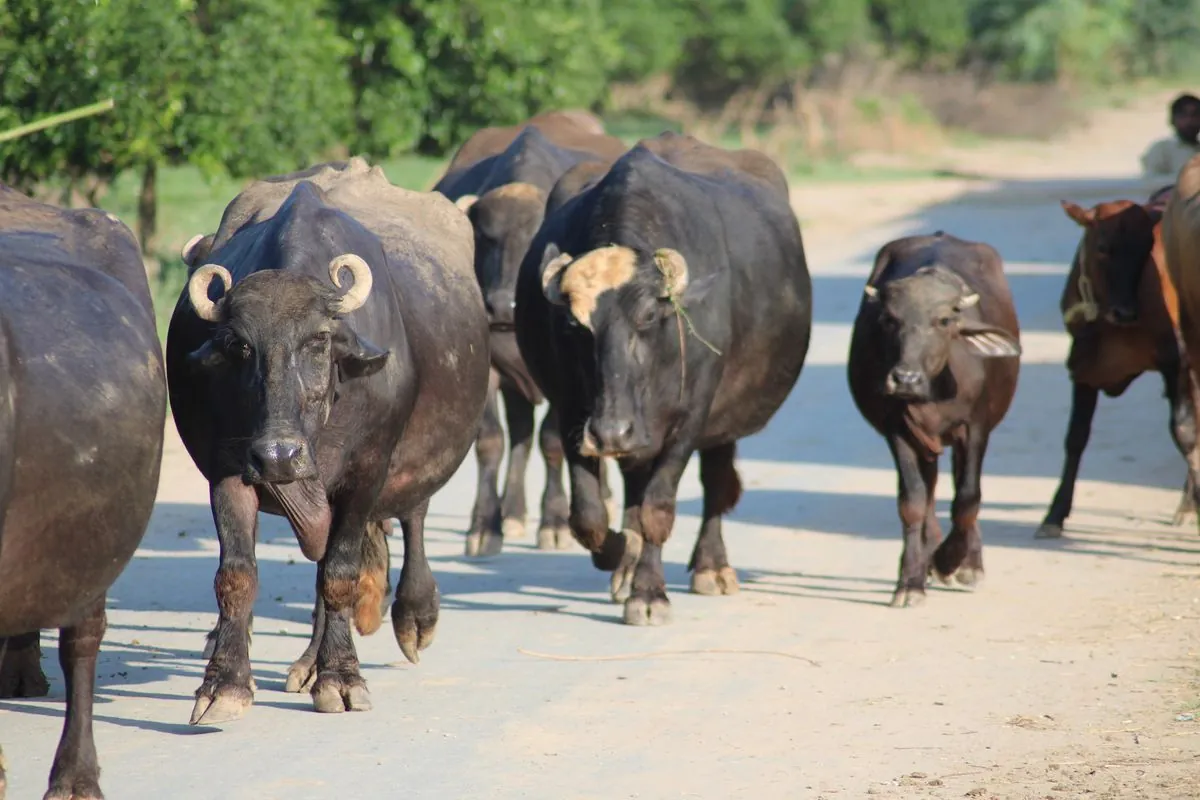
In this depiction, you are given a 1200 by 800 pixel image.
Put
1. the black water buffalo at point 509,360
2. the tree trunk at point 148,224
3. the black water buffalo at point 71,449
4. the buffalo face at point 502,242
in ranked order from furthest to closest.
→ the tree trunk at point 148,224 → the buffalo face at point 502,242 → the black water buffalo at point 509,360 → the black water buffalo at point 71,449

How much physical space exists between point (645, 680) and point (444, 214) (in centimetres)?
279

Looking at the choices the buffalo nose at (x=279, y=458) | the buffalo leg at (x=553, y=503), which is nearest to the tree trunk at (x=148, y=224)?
the buffalo leg at (x=553, y=503)

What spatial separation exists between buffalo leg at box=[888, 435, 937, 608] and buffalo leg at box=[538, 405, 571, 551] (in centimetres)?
240

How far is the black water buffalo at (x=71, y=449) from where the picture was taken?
5773mm

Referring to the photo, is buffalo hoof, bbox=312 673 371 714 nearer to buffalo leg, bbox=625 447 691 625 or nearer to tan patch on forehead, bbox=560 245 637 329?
buffalo leg, bbox=625 447 691 625

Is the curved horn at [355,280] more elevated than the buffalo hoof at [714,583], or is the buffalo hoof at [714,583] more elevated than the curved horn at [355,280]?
the curved horn at [355,280]

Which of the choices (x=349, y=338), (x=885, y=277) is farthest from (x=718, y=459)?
(x=349, y=338)

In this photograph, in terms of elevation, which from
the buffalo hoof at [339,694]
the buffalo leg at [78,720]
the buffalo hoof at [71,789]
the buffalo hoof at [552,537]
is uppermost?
the buffalo leg at [78,720]

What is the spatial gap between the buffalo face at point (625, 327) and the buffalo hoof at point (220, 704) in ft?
8.05

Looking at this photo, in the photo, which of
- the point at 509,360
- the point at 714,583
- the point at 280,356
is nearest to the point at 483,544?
the point at 509,360

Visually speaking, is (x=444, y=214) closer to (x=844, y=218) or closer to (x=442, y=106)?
(x=442, y=106)

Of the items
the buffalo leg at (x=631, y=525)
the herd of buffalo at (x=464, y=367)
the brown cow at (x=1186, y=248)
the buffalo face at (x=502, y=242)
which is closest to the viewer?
the herd of buffalo at (x=464, y=367)

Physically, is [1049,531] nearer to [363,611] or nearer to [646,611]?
[646,611]

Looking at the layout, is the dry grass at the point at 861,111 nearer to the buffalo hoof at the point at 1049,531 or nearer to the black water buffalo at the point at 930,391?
the buffalo hoof at the point at 1049,531
